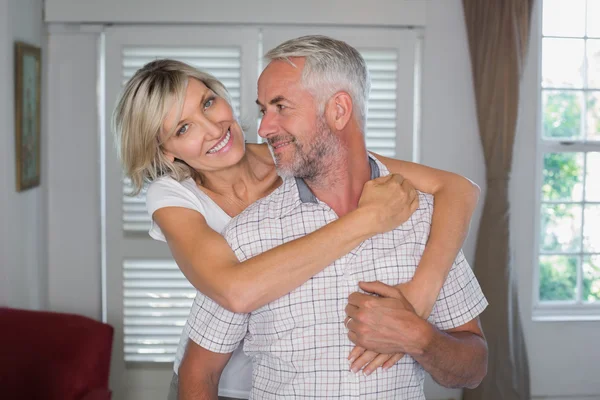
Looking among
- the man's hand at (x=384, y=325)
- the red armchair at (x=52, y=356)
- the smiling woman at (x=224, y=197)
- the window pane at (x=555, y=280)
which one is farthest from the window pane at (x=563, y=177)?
the man's hand at (x=384, y=325)

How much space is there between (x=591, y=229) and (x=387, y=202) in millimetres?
3238

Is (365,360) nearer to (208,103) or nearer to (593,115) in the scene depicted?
(208,103)

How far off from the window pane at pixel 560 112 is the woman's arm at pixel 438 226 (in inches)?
104

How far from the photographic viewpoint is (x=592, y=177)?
4586 millimetres

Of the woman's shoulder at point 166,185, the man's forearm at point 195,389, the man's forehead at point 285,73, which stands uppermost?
the man's forehead at point 285,73

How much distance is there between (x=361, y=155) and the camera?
1.93 meters

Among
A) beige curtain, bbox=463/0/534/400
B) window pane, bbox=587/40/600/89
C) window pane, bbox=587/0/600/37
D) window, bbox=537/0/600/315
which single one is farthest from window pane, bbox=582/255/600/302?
window pane, bbox=587/0/600/37

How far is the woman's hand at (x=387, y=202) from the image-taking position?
173 cm

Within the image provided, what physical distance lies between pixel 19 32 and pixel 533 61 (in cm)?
271

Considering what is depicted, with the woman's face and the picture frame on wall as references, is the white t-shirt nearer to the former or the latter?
the woman's face

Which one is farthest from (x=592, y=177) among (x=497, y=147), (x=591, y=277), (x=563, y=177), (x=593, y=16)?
(x=593, y=16)

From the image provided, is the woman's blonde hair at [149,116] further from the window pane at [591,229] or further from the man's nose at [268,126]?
the window pane at [591,229]

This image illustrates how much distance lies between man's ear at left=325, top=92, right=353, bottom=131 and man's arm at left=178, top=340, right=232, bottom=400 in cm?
60

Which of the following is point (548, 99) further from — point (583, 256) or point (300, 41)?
point (300, 41)
